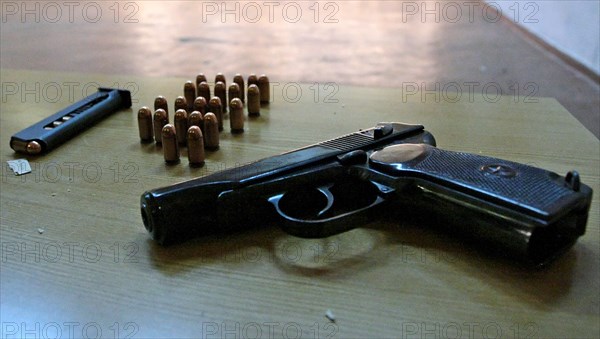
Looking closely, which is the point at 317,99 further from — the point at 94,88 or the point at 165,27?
the point at 165,27

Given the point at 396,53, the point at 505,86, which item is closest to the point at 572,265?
the point at 505,86

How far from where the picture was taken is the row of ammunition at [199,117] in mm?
837

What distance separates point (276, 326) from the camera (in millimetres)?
508

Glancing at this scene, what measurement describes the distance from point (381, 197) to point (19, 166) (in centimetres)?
51

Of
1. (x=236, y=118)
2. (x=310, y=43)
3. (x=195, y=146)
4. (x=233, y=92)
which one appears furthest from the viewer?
(x=310, y=43)

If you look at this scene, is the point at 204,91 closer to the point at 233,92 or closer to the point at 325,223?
the point at 233,92

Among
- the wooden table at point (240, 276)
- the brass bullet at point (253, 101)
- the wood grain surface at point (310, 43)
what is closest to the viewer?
the wooden table at point (240, 276)

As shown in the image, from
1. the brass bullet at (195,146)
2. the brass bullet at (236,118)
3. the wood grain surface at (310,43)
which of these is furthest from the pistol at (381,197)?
the wood grain surface at (310,43)

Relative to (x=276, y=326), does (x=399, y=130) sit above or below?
above

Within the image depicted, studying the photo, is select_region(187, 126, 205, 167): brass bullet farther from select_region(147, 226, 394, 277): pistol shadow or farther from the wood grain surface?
the wood grain surface

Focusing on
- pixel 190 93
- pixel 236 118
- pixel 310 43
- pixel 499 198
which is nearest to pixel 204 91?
pixel 190 93

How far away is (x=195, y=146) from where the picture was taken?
829 mm

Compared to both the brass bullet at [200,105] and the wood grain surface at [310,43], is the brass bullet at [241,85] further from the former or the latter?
the wood grain surface at [310,43]

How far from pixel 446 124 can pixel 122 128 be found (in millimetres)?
529
